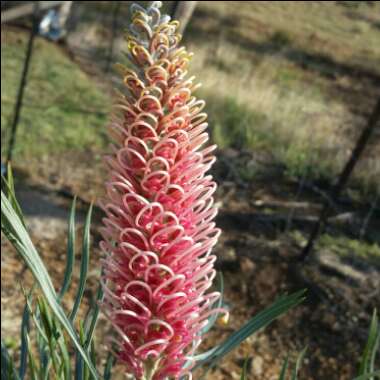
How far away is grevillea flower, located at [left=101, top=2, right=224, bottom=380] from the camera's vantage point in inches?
33.6

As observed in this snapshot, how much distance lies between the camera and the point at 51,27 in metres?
7.23

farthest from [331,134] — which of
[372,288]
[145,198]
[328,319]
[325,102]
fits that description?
[145,198]

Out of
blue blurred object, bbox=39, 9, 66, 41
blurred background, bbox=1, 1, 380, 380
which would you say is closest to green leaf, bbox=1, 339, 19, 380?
blurred background, bbox=1, 1, 380, 380

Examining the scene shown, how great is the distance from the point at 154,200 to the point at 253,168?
4121 mm

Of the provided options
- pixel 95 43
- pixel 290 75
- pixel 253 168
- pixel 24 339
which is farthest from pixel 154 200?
pixel 290 75

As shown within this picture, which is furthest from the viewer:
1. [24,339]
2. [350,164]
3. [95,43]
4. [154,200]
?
[95,43]

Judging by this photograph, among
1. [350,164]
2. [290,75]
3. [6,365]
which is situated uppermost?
[6,365]

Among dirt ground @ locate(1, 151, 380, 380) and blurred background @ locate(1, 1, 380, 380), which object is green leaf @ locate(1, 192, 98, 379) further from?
dirt ground @ locate(1, 151, 380, 380)

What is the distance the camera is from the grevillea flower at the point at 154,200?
853mm

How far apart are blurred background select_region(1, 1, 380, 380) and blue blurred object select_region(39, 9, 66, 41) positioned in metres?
0.02

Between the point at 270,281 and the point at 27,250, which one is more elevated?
the point at 27,250

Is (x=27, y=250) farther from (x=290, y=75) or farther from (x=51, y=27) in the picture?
(x=290, y=75)

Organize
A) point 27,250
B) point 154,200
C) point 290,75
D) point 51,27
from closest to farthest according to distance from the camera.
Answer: point 27,250 → point 154,200 → point 51,27 → point 290,75

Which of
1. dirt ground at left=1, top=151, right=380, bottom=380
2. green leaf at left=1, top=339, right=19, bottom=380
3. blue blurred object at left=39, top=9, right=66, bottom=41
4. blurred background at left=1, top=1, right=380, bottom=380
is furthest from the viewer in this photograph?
blue blurred object at left=39, top=9, right=66, bottom=41
